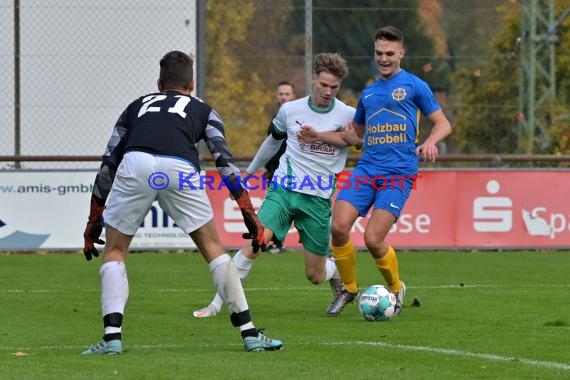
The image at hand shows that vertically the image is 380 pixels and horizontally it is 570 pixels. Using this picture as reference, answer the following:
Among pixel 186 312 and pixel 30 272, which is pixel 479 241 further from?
pixel 186 312

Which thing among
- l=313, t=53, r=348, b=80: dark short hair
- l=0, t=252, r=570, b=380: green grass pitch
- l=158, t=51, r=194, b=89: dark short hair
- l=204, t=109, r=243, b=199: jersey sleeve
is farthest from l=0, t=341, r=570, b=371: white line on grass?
l=313, t=53, r=348, b=80: dark short hair

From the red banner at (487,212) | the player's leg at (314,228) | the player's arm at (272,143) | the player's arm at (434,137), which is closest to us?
the player's arm at (434,137)

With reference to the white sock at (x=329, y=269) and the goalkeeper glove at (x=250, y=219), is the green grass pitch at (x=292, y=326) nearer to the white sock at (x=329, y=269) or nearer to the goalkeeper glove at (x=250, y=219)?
the white sock at (x=329, y=269)

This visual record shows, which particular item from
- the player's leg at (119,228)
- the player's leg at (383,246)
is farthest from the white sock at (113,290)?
the player's leg at (383,246)

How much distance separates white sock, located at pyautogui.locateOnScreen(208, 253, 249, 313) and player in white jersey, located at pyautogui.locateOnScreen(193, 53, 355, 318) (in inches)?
97.0

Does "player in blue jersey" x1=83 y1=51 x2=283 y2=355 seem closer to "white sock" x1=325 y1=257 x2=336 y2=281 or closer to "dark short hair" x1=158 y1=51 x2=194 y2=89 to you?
"dark short hair" x1=158 y1=51 x2=194 y2=89

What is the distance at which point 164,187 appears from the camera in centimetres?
785

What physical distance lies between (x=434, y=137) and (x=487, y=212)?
25.8 ft

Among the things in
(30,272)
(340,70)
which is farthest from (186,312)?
(30,272)

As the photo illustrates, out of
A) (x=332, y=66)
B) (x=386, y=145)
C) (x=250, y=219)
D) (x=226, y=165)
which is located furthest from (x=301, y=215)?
(x=226, y=165)

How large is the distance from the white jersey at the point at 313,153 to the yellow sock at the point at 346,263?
0.43 metres

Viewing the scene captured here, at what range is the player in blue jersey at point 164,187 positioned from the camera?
25.7 ft

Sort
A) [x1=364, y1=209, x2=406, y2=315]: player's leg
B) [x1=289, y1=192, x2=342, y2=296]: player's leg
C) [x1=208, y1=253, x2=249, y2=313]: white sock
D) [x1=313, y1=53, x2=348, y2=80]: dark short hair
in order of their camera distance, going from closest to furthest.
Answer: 1. [x1=208, y1=253, x2=249, y2=313]: white sock
2. [x1=364, y1=209, x2=406, y2=315]: player's leg
3. [x1=313, y1=53, x2=348, y2=80]: dark short hair
4. [x1=289, y1=192, x2=342, y2=296]: player's leg

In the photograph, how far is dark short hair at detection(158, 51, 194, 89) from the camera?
7980 mm
